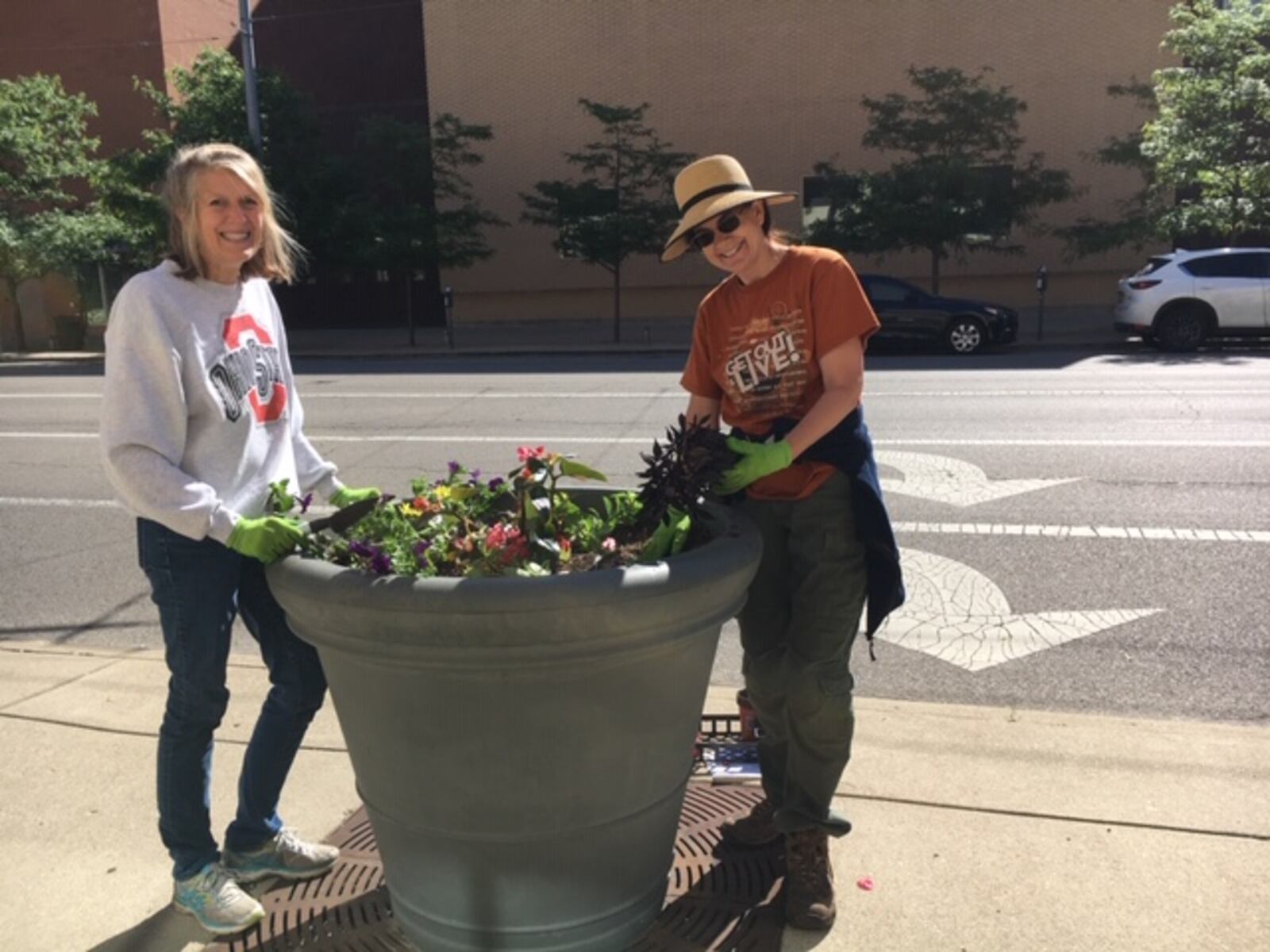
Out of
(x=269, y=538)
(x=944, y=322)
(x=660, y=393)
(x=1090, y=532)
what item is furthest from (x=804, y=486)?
(x=944, y=322)

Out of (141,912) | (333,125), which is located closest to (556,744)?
(141,912)

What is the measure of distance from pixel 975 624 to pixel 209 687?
349cm

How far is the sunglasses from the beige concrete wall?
73.5ft

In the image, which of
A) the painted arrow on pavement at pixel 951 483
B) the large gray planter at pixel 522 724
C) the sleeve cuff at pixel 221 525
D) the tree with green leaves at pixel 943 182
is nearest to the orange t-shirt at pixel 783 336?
the large gray planter at pixel 522 724

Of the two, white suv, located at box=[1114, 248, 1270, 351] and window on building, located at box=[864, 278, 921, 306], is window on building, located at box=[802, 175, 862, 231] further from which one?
white suv, located at box=[1114, 248, 1270, 351]

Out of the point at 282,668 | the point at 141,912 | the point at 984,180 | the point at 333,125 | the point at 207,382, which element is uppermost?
the point at 333,125

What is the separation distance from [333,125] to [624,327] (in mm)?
10158

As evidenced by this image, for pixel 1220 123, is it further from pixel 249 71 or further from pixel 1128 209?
pixel 249 71

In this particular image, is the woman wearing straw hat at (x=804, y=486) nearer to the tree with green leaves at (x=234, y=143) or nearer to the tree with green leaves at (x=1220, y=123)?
the tree with green leaves at (x=1220, y=123)

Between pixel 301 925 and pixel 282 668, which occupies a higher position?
pixel 282 668

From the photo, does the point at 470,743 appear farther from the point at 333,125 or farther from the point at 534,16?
the point at 333,125

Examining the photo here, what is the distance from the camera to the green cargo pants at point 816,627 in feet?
8.79

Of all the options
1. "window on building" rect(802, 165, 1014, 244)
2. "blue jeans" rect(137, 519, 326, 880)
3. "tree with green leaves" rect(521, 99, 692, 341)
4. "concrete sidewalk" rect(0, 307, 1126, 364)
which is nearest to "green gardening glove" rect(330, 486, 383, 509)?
"blue jeans" rect(137, 519, 326, 880)

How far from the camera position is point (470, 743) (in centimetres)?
206
